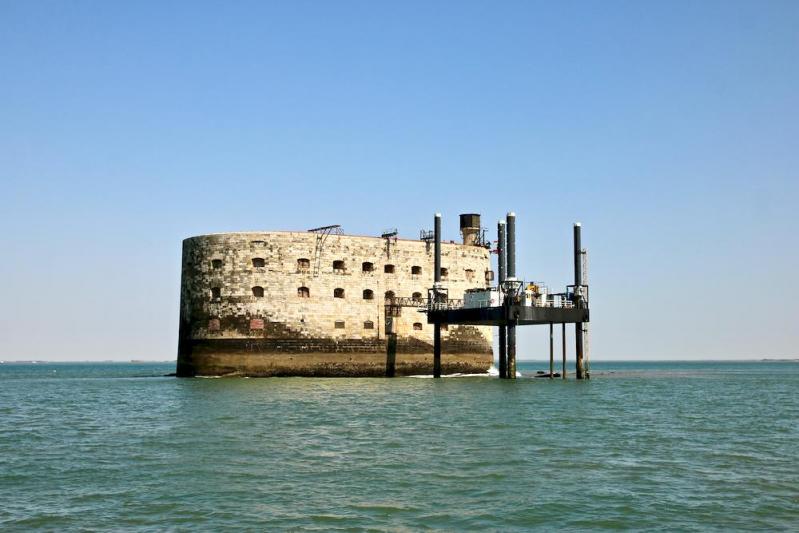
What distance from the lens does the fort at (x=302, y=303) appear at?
47094mm

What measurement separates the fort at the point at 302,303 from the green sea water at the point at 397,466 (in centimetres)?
1385

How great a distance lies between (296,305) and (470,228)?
12.9 meters

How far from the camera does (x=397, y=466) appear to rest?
1786 cm

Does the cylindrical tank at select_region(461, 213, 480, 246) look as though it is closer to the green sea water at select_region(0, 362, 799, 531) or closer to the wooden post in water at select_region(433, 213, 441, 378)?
the wooden post in water at select_region(433, 213, 441, 378)

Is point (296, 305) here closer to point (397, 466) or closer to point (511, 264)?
point (511, 264)

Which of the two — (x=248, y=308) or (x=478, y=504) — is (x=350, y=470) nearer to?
(x=478, y=504)

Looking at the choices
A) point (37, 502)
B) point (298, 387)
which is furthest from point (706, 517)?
point (298, 387)

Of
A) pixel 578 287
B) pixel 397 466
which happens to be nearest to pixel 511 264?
pixel 578 287

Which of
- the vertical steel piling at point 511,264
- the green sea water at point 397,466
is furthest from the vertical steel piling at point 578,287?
the green sea water at point 397,466

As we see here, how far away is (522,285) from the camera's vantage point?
145 feet

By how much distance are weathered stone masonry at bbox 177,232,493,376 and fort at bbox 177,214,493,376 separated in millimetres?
52

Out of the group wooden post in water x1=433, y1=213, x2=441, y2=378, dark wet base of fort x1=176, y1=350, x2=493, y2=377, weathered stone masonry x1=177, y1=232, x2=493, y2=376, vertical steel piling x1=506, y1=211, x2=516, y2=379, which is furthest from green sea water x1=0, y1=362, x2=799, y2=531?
wooden post in water x1=433, y1=213, x2=441, y2=378

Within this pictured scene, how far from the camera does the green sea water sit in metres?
13.6

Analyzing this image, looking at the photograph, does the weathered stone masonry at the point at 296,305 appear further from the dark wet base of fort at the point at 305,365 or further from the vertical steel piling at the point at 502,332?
the vertical steel piling at the point at 502,332
